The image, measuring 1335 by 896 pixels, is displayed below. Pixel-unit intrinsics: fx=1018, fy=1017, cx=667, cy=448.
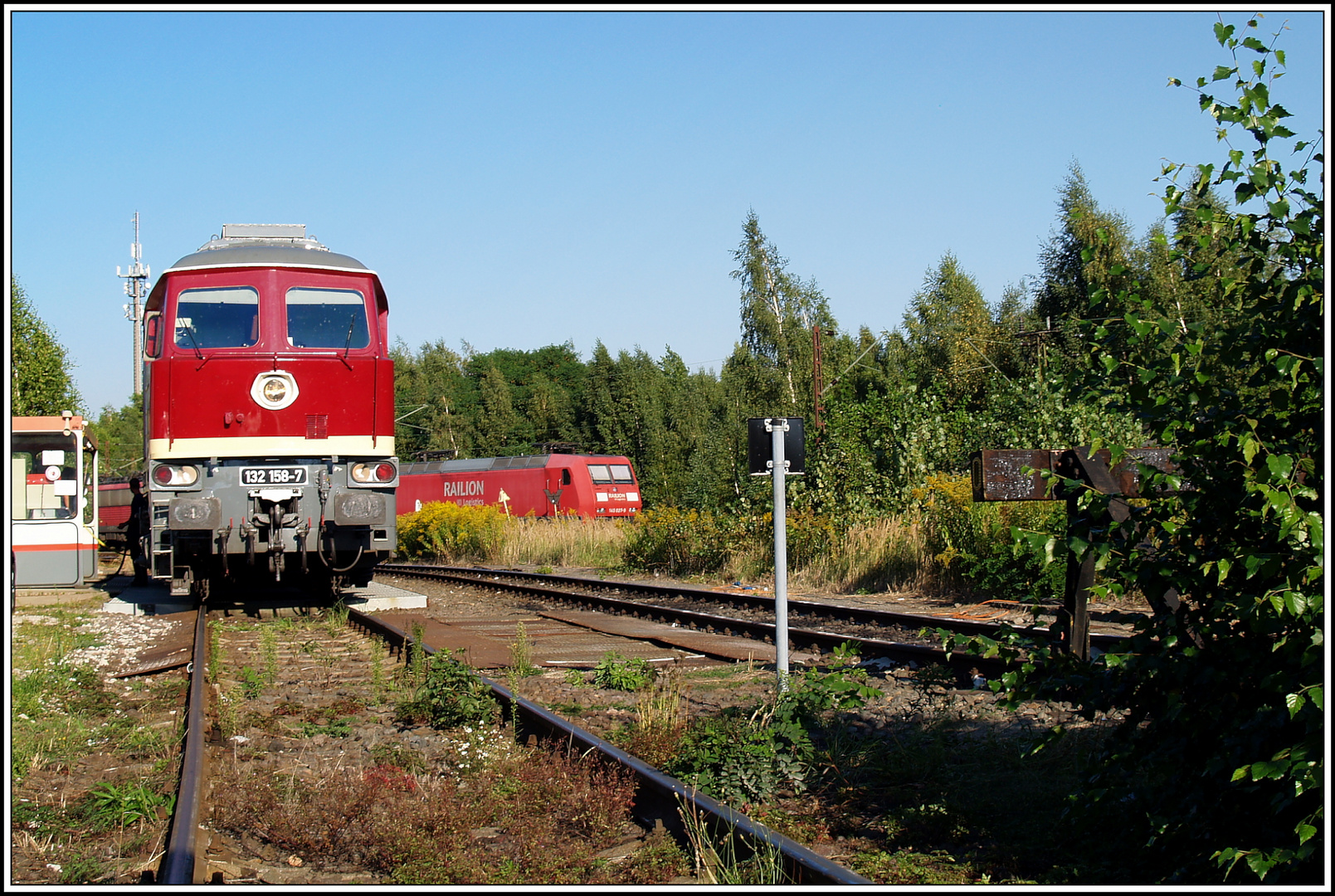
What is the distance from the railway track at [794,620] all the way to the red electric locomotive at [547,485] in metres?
16.3

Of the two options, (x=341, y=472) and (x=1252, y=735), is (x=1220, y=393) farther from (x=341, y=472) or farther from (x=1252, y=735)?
(x=341, y=472)

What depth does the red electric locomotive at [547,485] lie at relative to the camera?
3375cm

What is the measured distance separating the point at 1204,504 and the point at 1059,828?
1.51 meters

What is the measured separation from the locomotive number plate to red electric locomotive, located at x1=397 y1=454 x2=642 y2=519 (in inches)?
844

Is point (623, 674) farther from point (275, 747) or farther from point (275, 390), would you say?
point (275, 390)

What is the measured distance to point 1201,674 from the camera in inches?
130

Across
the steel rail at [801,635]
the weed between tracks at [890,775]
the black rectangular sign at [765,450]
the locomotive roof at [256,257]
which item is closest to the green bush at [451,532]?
the steel rail at [801,635]

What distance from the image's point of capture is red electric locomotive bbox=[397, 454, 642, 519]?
3375 centimetres

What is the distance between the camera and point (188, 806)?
14.4 feet

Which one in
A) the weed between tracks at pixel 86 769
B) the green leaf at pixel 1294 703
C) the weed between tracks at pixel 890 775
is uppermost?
the green leaf at pixel 1294 703

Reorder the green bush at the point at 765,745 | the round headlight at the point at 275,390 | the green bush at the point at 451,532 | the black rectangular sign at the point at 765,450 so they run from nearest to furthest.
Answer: the green bush at the point at 765,745
the black rectangular sign at the point at 765,450
the round headlight at the point at 275,390
the green bush at the point at 451,532

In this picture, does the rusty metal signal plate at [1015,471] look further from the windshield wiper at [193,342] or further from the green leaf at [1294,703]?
the windshield wiper at [193,342]

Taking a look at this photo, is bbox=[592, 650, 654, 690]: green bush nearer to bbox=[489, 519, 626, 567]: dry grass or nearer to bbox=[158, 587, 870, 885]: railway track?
bbox=[158, 587, 870, 885]: railway track

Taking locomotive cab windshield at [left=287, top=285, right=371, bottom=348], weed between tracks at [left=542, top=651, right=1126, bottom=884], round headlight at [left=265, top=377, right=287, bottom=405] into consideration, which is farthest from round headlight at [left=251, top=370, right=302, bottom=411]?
weed between tracks at [left=542, top=651, right=1126, bottom=884]
